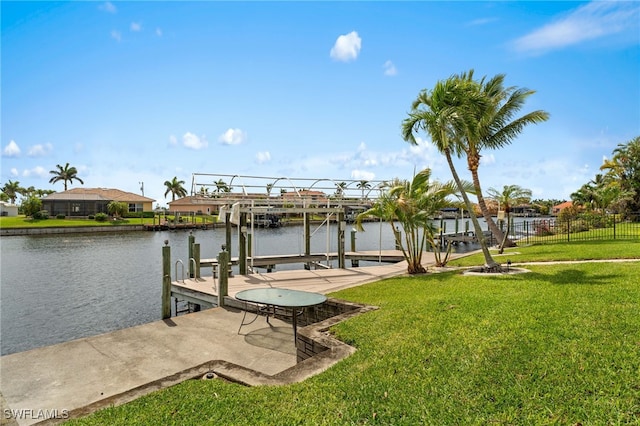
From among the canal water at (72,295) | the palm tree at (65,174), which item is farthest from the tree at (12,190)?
the canal water at (72,295)

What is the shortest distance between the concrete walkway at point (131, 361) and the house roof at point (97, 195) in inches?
2691

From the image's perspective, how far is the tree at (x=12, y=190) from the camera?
99062mm

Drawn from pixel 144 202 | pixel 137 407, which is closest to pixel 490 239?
pixel 137 407

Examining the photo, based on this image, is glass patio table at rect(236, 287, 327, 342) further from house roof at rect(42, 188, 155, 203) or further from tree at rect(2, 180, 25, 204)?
tree at rect(2, 180, 25, 204)

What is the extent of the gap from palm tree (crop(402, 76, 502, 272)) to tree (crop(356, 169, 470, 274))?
1142 mm

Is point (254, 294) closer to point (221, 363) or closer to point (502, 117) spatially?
point (221, 363)

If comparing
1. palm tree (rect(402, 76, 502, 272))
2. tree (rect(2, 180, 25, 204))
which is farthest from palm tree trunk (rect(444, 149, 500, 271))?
tree (rect(2, 180, 25, 204))

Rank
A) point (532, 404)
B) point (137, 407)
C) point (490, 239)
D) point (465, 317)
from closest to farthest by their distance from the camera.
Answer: point (532, 404), point (137, 407), point (465, 317), point (490, 239)

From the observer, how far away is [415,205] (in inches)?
537

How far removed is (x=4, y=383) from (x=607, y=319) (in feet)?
32.1

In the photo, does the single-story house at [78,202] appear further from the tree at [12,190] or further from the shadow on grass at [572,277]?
the shadow on grass at [572,277]

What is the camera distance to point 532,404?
3896mm

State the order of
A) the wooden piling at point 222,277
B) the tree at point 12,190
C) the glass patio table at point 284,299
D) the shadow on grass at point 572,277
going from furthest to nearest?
1. the tree at point 12,190
2. the wooden piling at point 222,277
3. the shadow on grass at point 572,277
4. the glass patio table at point 284,299

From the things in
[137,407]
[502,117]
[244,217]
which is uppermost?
[502,117]
